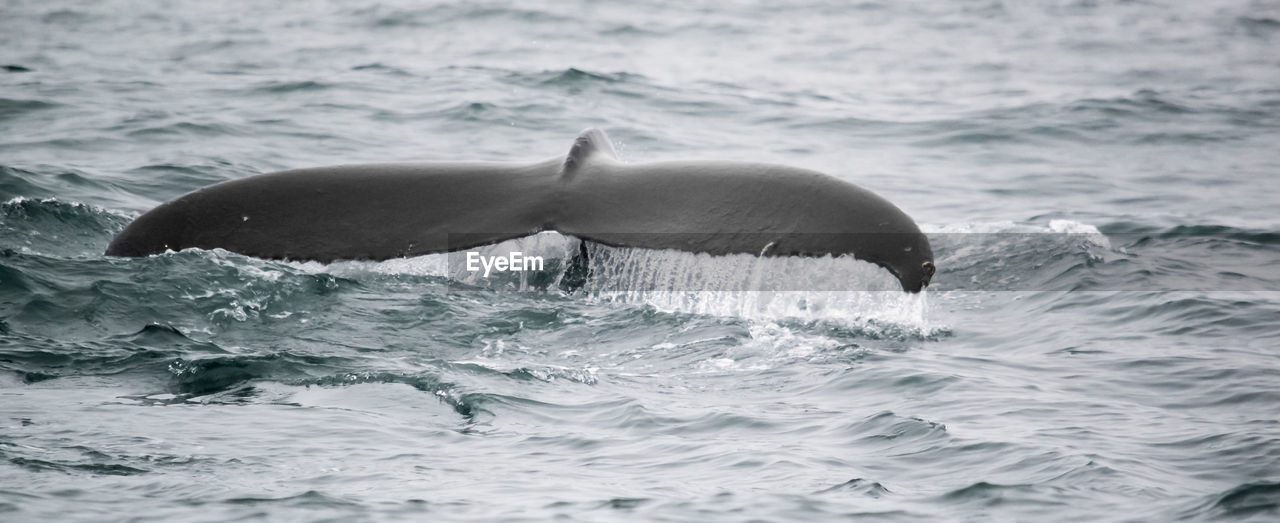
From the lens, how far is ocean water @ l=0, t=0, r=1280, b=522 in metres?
4.97

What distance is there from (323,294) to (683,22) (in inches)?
641

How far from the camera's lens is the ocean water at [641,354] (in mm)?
4969

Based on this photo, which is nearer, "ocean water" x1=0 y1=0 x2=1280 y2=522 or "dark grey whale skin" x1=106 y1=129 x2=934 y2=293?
"ocean water" x1=0 y1=0 x2=1280 y2=522

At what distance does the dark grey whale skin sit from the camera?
17.2 ft

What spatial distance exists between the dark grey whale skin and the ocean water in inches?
4.8

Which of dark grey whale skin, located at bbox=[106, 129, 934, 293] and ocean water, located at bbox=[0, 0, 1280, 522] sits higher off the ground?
dark grey whale skin, located at bbox=[106, 129, 934, 293]

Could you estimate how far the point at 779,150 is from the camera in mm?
14164

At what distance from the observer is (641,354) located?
674cm

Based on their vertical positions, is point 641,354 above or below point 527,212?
below

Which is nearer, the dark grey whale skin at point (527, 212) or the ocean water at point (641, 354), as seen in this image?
the ocean water at point (641, 354)

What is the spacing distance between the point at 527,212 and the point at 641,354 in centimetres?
131

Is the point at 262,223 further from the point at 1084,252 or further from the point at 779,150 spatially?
the point at 779,150

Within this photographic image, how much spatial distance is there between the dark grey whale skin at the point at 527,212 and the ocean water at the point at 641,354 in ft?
0.40

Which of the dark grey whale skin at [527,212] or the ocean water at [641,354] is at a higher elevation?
the dark grey whale skin at [527,212]
